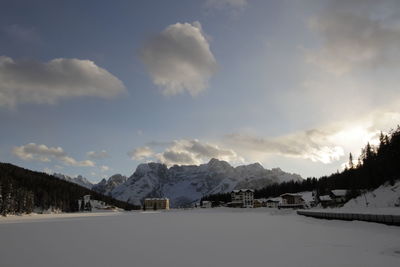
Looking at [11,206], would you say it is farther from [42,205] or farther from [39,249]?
[39,249]

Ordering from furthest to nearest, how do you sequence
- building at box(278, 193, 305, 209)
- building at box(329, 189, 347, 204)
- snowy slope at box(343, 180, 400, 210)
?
1. building at box(278, 193, 305, 209)
2. building at box(329, 189, 347, 204)
3. snowy slope at box(343, 180, 400, 210)

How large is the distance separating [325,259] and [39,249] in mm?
17431

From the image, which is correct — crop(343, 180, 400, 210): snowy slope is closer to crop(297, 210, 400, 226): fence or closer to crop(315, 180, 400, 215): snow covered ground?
crop(315, 180, 400, 215): snow covered ground

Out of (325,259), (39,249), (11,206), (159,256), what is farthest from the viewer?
(11,206)

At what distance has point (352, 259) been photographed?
15023 millimetres

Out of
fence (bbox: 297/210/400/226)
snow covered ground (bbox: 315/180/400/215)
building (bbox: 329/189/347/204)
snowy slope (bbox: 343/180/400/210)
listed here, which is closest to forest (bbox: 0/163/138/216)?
fence (bbox: 297/210/400/226)

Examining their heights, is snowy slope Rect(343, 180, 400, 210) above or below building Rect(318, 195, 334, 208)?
above

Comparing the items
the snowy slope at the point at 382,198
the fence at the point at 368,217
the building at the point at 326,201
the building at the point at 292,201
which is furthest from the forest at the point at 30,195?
the building at the point at 292,201

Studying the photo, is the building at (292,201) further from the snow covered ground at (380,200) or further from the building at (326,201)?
the snow covered ground at (380,200)

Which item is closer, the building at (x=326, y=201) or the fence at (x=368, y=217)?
the fence at (x=368, y=217)

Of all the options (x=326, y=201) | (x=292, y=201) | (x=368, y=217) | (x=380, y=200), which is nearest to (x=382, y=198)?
(x=380, y=200)

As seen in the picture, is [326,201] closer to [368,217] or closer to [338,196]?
[338,196]

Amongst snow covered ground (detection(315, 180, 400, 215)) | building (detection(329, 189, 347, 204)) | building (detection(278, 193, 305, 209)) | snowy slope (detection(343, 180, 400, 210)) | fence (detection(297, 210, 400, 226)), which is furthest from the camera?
building (detection(278, 193, 305, 209))

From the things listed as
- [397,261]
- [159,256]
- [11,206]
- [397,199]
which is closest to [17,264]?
[159,256]
